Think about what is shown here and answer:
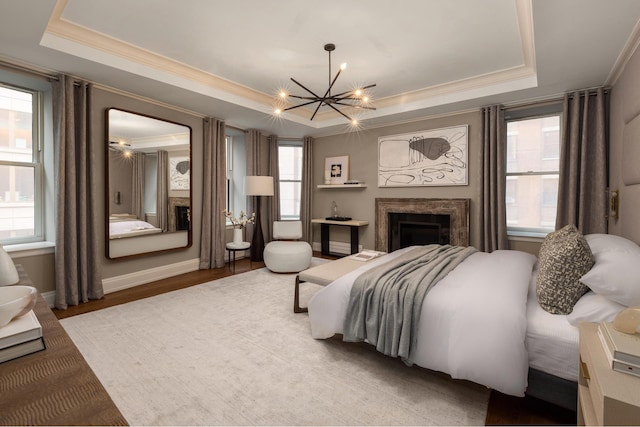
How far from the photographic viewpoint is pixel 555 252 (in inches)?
71.8

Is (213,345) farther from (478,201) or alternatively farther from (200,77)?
(478,201)

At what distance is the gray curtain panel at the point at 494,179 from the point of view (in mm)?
4105

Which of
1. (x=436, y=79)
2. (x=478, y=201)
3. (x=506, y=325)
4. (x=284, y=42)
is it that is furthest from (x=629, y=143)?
(x=284, y=42)

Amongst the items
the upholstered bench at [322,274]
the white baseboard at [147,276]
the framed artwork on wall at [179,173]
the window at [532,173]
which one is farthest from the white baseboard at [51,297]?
the window at [532,173]

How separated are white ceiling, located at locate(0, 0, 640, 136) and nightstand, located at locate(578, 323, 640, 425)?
2.25 metres

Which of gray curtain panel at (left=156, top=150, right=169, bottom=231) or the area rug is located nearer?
the area rug

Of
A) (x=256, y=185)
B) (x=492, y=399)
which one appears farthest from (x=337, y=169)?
(x=492, y=399)

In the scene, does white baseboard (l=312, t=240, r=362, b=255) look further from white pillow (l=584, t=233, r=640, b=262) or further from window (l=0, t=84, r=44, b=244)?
window (l=0, t=84, r=44, b=244)

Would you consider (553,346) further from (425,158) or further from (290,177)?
(290,177)

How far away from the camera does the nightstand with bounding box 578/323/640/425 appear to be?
2.91ft

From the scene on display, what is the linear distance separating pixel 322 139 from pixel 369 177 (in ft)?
4.47

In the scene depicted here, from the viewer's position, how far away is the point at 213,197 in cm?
489

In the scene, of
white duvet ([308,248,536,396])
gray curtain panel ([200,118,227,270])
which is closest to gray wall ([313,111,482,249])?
gray curtain panel ([200,118,227,270])

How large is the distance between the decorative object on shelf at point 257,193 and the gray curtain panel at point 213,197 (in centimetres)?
42
